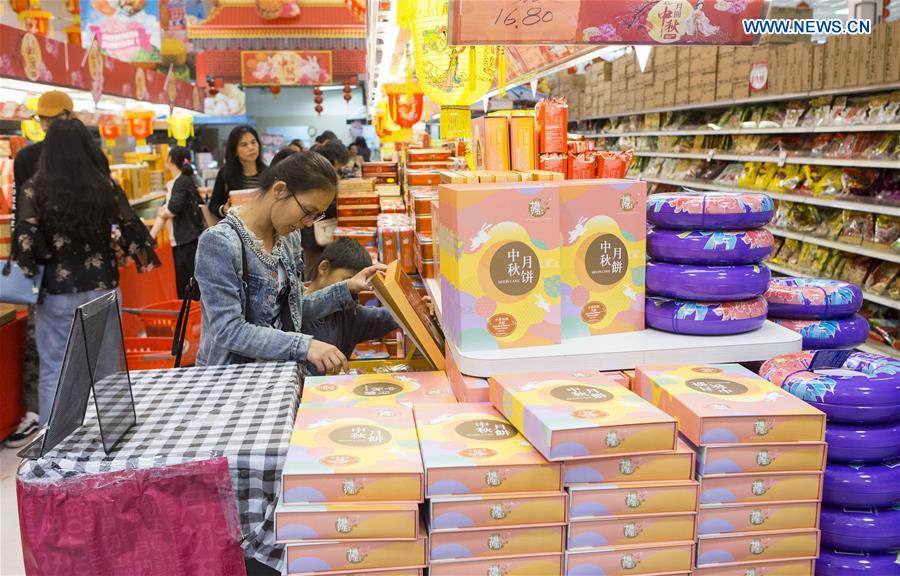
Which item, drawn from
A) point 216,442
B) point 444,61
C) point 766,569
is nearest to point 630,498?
point 766,569

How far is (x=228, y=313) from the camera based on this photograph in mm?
2324

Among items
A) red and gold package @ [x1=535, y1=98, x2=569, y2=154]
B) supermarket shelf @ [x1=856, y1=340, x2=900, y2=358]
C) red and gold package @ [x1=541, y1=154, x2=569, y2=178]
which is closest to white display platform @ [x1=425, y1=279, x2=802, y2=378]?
red and gold package @ [x1=541, y1=154, x2=569, y2=178]

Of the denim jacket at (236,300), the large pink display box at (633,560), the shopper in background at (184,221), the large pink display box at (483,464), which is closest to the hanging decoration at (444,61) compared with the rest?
the denim jacket at (236,300)

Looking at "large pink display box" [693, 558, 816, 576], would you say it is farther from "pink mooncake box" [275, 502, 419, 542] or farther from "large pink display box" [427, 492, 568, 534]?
"pink mooncake box" [275, 502, 419, 542]

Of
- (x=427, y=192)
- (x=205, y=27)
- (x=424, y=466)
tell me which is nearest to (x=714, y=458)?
(x=424, y=466)

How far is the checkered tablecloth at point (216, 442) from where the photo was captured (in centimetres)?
163

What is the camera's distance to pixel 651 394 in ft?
5.73

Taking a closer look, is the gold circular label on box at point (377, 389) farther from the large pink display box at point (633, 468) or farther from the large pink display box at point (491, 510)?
the large pink display box at point (633, 468)

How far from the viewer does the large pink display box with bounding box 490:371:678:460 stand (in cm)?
144

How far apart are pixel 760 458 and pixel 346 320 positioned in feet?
5.92

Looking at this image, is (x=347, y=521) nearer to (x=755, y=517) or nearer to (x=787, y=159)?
(x=755, y=517)

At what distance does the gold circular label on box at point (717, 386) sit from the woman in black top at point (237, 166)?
4.14 m

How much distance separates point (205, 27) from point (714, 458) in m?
13.5

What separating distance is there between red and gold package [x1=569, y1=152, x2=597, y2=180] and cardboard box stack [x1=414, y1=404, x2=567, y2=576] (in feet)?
4.23
